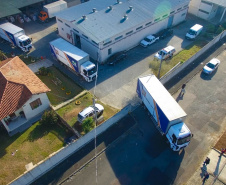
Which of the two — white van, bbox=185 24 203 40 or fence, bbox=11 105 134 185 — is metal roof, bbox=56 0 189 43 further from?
fence, bbox=11 105 134 185

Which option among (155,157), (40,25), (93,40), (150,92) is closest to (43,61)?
(93,40)

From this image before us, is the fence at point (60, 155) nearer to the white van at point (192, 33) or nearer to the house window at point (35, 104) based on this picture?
the house window at point (35, 104)

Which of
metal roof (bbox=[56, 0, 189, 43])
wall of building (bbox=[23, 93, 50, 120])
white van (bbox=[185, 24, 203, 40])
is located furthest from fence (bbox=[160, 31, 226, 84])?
wall of building (bbox=[23, 93, 50, 120])


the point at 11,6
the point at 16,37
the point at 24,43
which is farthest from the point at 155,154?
the point at 11,6

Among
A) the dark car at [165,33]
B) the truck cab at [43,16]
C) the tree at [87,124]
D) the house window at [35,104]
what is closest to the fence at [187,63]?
the dark car at [165,33]

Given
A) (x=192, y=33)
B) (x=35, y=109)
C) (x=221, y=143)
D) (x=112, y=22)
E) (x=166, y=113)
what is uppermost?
(x=112, y=22)

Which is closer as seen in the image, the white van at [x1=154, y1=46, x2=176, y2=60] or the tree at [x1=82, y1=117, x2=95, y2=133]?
the tree at [x1=82, y1=117, x2=95, y2=133]

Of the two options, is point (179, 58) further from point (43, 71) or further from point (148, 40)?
point (43, 71)
